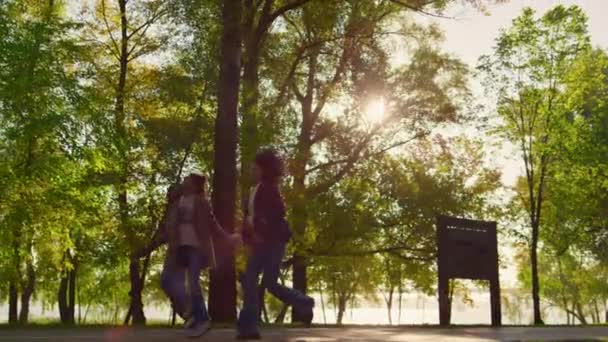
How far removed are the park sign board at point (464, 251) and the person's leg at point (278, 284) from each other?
23.3ft

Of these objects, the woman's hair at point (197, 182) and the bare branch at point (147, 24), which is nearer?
the woman's hair at point (197, 182)

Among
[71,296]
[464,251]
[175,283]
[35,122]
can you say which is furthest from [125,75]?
[175,283]

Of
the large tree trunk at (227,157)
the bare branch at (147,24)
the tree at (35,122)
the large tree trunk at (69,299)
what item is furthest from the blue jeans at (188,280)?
the large tree trunk at (69,299)

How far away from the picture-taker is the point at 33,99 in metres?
24.4

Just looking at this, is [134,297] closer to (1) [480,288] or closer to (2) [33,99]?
(2) [33,99]

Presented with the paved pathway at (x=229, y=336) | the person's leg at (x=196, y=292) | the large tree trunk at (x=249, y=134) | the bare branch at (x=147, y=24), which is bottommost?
the paved pathway at (x=229, y=336)

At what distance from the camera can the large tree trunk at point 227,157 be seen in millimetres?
15242

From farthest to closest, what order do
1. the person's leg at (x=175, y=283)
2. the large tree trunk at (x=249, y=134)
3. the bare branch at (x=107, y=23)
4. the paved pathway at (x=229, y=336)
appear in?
1. the bare branch at (x=107, y=23)
2. the large tree trunk at (x=249, y=134)
3. the person's leg at (x=175, y=283)
4. the paved pathway at (x=229, y=336)

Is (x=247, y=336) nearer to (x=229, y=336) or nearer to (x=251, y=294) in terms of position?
(x=251, y=294)

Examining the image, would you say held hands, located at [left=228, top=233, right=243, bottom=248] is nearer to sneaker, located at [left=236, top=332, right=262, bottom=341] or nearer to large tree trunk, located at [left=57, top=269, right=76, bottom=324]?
sneaker, located at [left=236, top=332, right=262, bottom=341]

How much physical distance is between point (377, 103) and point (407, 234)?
6.41 metres

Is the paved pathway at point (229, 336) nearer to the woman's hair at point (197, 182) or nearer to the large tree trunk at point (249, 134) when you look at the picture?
the woman's hair at point (197, 182)

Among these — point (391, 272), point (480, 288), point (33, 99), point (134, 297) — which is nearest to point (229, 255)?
point (33, 99)

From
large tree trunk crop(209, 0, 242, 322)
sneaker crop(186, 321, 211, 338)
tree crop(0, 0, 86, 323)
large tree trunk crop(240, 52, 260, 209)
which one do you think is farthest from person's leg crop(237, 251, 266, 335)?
tree crop(0, 0, 86, 323)
